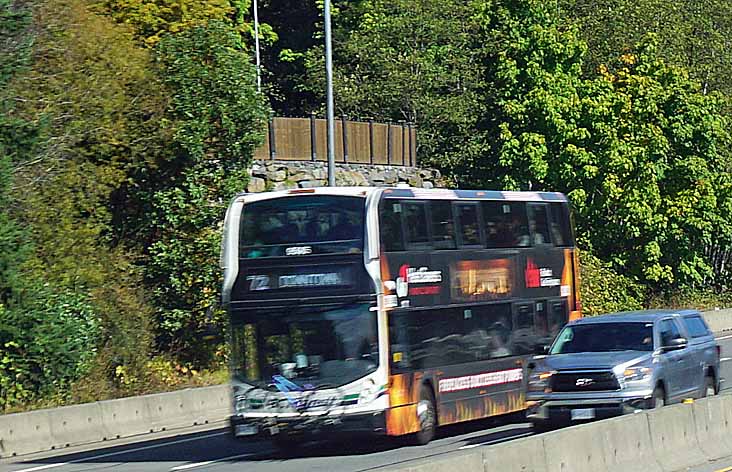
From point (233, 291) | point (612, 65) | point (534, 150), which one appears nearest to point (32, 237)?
point (233, 291)

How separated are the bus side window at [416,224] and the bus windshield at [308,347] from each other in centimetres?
167

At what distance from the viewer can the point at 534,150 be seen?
151 feet

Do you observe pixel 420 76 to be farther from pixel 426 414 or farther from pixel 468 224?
pixel 426 414

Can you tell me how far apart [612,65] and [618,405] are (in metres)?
41.3

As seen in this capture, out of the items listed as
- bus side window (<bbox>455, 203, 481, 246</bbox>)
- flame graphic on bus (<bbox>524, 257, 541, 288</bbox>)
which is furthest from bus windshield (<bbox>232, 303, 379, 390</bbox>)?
flame graphic on bus (<bbox>524, 257, 541, 288</bbox>)

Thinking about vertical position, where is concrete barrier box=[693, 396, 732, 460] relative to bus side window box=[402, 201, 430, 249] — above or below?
below

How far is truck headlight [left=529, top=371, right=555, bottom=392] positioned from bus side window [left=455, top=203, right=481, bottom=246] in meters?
2.84

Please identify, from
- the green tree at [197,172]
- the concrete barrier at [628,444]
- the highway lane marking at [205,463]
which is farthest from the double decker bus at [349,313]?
the green tree at [197,172]

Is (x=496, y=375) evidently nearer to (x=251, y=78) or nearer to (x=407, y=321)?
(x=407, y=321)

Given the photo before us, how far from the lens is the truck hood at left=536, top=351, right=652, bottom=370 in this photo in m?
18.5

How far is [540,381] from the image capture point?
18.7 m

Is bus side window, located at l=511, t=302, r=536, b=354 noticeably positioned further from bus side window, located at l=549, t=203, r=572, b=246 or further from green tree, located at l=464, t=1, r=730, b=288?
green tree, located at l=464, t=1, r=730, b=288

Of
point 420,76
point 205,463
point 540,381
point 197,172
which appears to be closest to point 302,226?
point 205,463

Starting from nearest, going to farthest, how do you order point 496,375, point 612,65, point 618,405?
point 618,405
point 496,375
point 612,65
